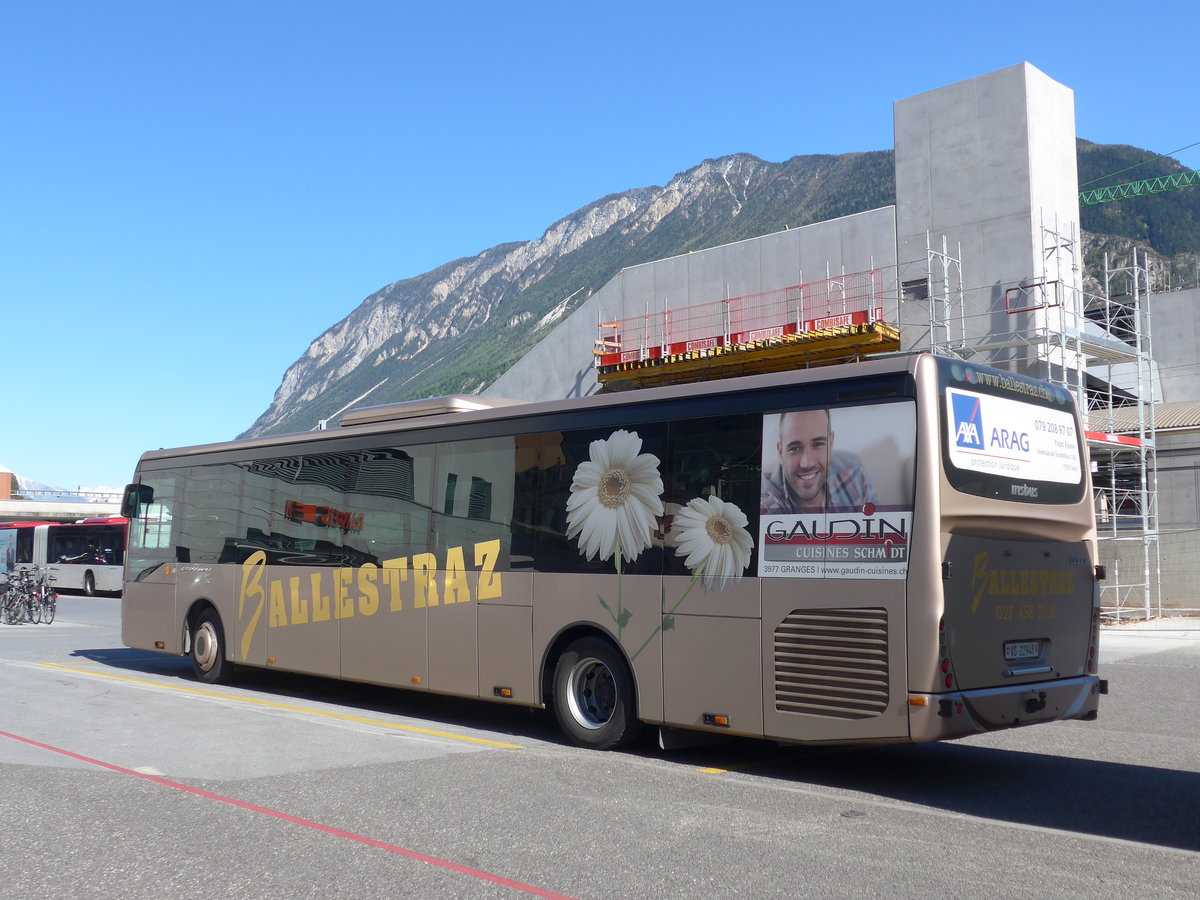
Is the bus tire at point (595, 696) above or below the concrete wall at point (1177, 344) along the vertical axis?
below

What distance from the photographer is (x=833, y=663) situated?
7820 mm

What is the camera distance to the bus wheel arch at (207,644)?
47.4 feet

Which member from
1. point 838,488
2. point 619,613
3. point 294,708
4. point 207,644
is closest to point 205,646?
point 207,644

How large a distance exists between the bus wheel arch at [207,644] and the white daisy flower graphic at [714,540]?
25.6ft

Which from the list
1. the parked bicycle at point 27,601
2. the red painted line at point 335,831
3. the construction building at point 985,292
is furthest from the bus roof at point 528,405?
the construction building at point 985,292

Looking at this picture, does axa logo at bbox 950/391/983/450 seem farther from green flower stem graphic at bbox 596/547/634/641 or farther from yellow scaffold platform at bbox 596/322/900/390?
yellow scaffold platform at bbox 596/322/900/390

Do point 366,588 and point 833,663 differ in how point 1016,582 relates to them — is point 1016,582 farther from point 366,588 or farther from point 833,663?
point 366,588

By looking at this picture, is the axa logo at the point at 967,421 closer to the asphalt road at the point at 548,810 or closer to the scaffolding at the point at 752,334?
the asphalt road at the point at 548,810

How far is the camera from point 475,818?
679 cm

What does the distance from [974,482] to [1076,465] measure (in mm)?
1711

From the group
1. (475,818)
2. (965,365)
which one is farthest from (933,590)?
(475,818)

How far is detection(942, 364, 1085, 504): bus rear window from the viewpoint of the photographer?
7.85 m

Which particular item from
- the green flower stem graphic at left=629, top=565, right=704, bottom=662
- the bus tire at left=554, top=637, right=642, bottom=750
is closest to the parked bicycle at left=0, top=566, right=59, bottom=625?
the bus tire at left=554, top=637, right=642, bottom=750

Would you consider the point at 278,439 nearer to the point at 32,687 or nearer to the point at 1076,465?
the point at 32,687
